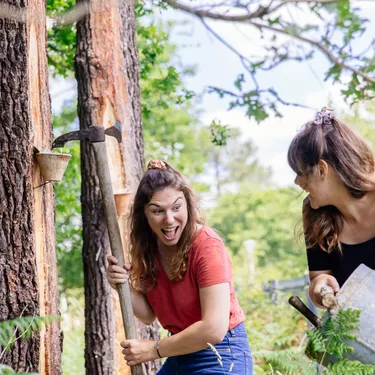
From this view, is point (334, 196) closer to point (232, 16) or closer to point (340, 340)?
point (340, 340)

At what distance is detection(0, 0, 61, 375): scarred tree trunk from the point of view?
2902 millimetres

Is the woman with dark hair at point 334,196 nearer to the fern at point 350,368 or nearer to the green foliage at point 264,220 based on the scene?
the fern at point 350,368

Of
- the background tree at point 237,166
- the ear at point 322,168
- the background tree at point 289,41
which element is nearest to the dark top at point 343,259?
the ear at point 322,168

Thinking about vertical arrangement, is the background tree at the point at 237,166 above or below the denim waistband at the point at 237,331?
above

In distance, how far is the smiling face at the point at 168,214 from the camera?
2955mm

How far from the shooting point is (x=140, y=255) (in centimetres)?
315

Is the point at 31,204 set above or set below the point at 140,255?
above

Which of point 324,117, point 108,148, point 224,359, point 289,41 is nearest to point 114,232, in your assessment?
point 224,359

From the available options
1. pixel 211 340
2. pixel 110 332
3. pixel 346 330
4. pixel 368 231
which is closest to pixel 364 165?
pixel 368 231

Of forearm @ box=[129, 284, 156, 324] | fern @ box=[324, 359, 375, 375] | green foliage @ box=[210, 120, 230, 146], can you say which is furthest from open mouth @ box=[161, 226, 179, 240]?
green foliage @ box=[210, 120, 230, 146]

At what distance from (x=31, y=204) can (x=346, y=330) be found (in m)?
1.36

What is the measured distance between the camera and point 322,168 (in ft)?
9.66

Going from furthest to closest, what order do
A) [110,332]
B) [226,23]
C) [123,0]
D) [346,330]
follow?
[123,0], [110,332], [226,23], [346,330]

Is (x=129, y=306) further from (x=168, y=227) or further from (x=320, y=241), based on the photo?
(x=320, y=241)
